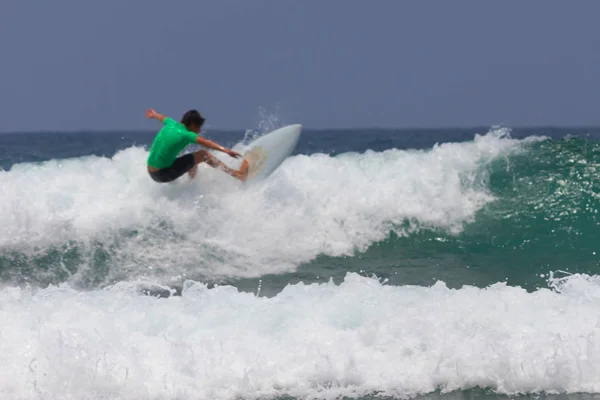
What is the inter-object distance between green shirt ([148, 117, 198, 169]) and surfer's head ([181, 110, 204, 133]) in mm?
57

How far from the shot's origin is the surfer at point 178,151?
303 inches

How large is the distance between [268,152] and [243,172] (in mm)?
415

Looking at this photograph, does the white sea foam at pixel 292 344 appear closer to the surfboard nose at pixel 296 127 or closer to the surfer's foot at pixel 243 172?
the surfer's foot at pixel 243 172

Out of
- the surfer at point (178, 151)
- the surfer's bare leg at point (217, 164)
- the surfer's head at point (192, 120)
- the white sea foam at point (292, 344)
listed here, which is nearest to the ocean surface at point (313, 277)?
the white sea foam at point (292, 344)

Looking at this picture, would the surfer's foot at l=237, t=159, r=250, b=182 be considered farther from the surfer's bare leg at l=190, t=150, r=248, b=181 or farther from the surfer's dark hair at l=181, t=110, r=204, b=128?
the surfer's dark hair at l=181, t=110, r=204, b=128

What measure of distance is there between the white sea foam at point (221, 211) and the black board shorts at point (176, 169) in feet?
0.97

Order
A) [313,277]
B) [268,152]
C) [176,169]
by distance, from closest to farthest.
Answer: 1. [313,277]
2. [176,169]
3. [268,152]

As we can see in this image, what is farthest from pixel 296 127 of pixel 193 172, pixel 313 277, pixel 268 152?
pixel 313 277

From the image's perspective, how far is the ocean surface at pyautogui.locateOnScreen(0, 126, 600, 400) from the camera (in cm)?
435

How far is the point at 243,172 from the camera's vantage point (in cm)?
860

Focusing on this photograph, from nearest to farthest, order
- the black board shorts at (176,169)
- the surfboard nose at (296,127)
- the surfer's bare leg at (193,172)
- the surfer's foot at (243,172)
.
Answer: the black board shorts at (176,169) < the surfer's bare leg at (193,172) < the surfer's foot at (243,172) < the surfboard nose at (296,127)

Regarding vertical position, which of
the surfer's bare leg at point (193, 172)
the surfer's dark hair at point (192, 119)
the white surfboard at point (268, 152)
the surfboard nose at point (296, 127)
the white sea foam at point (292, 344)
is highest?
the surfer's dark hair at point (192, 119)

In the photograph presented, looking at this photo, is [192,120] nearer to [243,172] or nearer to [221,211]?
[243,172]

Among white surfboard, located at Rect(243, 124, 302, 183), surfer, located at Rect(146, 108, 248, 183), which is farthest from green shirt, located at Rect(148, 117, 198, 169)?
white surfboard, located at Rect(243, 124, 302, 183)
